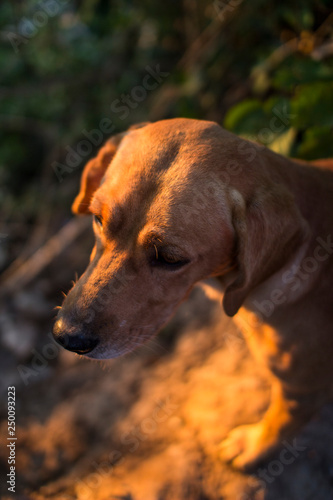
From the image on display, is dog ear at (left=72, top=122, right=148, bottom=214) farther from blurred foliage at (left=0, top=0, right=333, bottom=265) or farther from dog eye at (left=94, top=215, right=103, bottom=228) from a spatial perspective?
blurred foliage at (left=0, top=0, right=333, bottom=265)

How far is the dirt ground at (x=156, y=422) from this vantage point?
283cm

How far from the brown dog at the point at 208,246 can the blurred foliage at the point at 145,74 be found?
5.05ft

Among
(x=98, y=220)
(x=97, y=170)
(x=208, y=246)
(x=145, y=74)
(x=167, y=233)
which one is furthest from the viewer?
(x=145, y=74)

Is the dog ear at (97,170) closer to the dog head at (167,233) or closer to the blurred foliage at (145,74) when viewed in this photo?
the dog head at (167,233)

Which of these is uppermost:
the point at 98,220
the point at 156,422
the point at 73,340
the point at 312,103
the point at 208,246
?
the point at 98,220

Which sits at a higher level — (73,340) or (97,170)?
(97,170)

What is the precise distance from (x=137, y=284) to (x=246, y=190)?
828mm

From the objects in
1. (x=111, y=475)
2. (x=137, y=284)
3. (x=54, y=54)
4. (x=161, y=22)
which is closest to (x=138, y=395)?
(x=111, y=475)

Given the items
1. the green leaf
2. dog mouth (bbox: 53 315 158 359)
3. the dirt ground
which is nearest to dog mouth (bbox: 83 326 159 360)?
dog mouth (bbox: 53 315 158 359)

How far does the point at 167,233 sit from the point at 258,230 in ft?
1.69

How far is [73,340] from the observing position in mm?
2072

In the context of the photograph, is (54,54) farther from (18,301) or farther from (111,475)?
(111,475)

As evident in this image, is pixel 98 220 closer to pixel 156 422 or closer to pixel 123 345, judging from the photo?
pixel 123 345

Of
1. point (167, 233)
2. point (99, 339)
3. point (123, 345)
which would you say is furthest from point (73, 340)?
point (167, 233)
